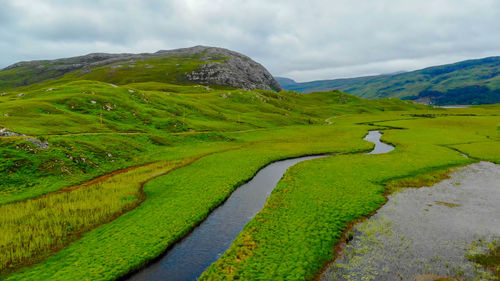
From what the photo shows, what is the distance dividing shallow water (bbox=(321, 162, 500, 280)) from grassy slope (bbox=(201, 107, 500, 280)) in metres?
1.96

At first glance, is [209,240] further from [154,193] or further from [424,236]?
[424,236]

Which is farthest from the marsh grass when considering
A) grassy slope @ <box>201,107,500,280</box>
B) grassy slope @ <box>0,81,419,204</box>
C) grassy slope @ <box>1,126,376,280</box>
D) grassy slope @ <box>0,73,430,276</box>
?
grassy slope @ <box>201,107,500,280</box>

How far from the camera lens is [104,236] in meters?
23.1

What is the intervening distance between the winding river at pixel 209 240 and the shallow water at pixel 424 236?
32.6 feet

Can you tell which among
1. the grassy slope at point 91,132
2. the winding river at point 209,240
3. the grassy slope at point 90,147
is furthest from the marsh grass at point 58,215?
the winding river at point 209,240

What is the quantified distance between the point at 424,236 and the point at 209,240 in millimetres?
20296

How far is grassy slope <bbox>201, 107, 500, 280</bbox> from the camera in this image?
18812 millimetres

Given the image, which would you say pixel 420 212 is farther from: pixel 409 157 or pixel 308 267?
pixel 409 157

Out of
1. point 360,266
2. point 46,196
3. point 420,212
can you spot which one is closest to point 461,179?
point 420,212

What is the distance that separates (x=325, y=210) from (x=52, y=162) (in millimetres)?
43782

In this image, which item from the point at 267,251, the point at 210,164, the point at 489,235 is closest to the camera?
the point at 267,251

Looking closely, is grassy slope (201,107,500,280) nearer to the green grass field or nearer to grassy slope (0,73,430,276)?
the green grass field

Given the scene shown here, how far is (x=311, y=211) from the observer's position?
28.2 meters

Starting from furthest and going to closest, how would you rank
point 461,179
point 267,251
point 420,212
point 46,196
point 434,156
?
point 434,156, point 461,179, point 46,196, point 420,212, point 267,251
